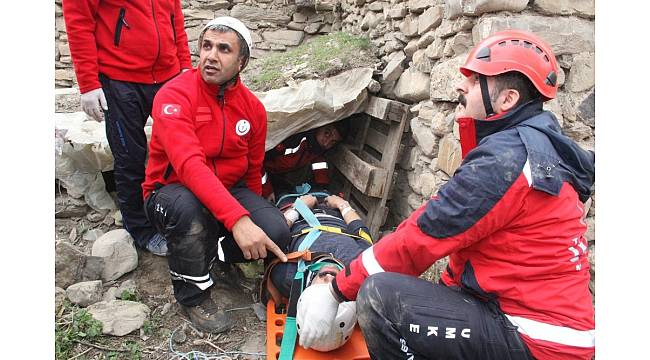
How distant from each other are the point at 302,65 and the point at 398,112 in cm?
112

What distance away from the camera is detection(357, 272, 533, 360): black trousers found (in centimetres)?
166

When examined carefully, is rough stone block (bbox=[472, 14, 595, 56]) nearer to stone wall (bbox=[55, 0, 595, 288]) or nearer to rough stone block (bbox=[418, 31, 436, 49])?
stone wall (bbox=[55, 0, 595, 288])

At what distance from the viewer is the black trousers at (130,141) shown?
10.1 feet

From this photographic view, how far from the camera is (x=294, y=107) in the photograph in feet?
12.3

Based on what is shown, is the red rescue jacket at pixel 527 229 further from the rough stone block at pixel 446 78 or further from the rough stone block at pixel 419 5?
the rough stone block at pixel 419 5

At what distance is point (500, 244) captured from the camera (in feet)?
5.42

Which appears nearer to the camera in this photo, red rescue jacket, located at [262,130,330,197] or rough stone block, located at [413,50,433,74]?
rough stone block, located at [413,50,433,74]

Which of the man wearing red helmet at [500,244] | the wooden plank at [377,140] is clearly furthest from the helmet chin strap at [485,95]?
the wooden plank at [377,140]

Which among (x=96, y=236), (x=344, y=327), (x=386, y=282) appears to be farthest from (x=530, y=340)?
(x=96, y=236)

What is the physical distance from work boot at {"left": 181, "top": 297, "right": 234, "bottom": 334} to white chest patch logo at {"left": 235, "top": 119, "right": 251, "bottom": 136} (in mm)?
1048

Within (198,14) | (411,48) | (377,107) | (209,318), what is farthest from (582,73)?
(198,14)

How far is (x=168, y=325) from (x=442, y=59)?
7.68ft

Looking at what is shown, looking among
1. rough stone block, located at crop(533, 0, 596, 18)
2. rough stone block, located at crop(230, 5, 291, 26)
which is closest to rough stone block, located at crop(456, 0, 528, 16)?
rough stone block, located at crop(533, 0, 596, 18)

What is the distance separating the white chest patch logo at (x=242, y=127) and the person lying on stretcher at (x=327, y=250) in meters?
0.67
